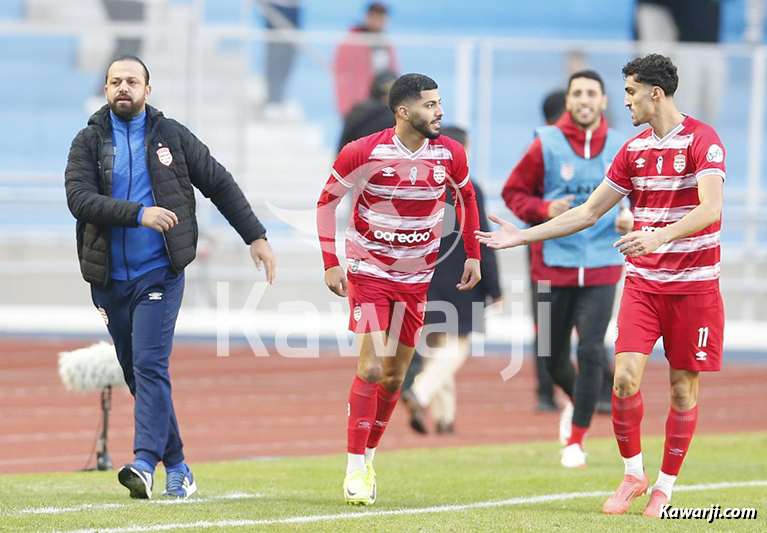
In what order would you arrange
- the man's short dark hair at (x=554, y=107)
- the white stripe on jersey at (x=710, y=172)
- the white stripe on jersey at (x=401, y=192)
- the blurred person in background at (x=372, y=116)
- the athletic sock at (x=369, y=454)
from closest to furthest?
the white stripe on jersey at (x=710, y=172) < the white stripe on jersey at (x=401, y=192) < the athletic sock at (x=369, y=454) < the man's short dark hair at (x=554, y=107) < the blurred person in background at (x=372, y=116)

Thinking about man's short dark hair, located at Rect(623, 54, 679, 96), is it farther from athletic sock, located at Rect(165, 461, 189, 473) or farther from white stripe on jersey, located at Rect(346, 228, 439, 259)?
athletic sock, located at Rect(165, 461, 189, 473)

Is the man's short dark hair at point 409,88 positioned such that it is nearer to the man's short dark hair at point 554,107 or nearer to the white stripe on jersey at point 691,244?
the white stripe on jersey at point 691,244

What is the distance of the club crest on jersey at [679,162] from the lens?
6535 millimetres

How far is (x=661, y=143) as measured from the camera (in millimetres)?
6621

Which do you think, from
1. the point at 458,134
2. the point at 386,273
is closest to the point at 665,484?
the point at 386,273

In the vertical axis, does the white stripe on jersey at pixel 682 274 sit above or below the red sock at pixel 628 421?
above

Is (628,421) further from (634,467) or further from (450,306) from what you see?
(450,306)

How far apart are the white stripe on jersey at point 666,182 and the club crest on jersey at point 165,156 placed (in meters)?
2.34

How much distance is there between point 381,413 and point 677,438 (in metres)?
1.58

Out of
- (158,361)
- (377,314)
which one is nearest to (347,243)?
(377,314)

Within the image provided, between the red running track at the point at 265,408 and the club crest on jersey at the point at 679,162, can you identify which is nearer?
the club crest on jersey at the point at 679,162

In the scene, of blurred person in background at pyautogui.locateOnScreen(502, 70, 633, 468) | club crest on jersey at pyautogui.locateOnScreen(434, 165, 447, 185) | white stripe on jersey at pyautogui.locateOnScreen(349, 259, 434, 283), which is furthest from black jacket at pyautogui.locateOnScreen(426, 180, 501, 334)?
club crest on jersey at pyautogui.locateOnScreen(434, 165, 447, 185)

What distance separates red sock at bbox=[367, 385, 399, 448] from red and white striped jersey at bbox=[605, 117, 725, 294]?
149 cm

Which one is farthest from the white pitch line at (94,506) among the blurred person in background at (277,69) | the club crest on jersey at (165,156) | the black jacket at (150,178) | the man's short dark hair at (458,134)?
the blurred person in background at (277,69)
